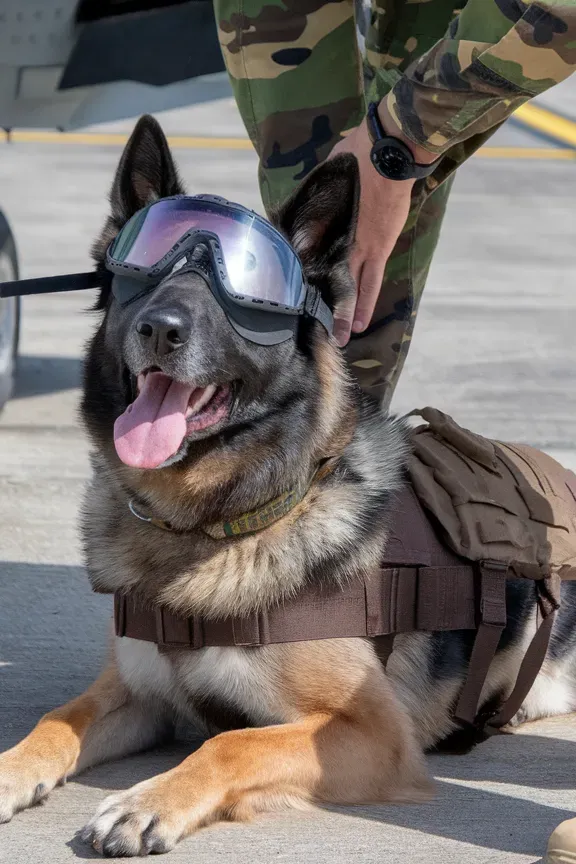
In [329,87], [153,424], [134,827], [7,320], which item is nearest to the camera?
[134,827]

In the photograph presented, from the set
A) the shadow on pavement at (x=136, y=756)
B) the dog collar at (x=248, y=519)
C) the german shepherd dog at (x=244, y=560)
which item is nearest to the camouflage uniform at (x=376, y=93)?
the german shepherd dog at (x=244, y=560)

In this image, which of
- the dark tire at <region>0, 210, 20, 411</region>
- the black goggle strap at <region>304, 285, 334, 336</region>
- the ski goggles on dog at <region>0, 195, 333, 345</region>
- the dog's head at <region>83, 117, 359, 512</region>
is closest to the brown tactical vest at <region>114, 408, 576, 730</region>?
the dog's head at <region>83, 117, 359, 512</region>

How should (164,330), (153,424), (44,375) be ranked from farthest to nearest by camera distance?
1. (44,375)
2. (153,424)
3. (164,330)

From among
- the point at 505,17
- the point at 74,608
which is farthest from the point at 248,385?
the point at 74,608

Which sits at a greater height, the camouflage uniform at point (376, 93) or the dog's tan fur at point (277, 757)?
the camouflage uniform at point (376, 93)

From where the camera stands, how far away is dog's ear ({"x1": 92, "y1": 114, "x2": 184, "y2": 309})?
277 cm

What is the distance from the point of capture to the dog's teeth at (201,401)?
2639mm

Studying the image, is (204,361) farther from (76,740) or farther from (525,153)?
(525,153)

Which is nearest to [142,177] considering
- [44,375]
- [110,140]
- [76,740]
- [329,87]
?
[329,87]

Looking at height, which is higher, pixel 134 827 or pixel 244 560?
pixel 244 560

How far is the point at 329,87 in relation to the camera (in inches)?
131

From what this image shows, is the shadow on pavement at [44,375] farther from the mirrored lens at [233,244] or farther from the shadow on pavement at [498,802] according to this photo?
the shadow on pavement at [498,802]

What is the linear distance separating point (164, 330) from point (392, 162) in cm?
68

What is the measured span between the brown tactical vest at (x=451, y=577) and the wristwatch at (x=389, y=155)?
660 mm
